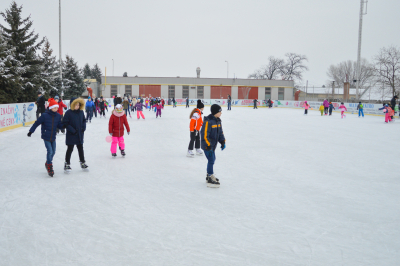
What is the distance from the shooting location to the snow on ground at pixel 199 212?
3381 millimetres

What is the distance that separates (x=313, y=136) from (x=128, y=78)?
48.5 meters

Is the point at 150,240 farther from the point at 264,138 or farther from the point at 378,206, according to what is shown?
the point at 264,138

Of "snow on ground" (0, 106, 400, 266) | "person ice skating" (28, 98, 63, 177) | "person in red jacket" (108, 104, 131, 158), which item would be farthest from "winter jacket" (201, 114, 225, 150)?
"person in red jacket" (108, 104, 131, 158)

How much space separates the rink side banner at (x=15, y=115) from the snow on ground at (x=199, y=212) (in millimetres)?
6858

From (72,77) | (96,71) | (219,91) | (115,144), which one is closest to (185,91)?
(219,91)

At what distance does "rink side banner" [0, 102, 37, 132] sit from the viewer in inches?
573

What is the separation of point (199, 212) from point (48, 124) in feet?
12.0

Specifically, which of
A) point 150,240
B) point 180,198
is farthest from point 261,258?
point 180,198

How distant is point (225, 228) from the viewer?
159 inches

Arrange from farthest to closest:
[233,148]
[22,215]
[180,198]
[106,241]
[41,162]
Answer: [233,148], [41,162], [180,198], [22,215], [106,241]

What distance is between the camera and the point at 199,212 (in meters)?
4.59

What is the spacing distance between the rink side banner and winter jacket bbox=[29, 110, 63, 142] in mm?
9219

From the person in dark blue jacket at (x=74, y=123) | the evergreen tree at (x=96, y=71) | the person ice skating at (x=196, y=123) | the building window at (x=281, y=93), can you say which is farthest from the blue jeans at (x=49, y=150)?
the evergreen tree at (x=96, y=71)

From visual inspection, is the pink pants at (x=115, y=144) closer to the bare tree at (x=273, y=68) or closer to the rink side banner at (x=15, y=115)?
the rink side banner at (x=15, y=115)
